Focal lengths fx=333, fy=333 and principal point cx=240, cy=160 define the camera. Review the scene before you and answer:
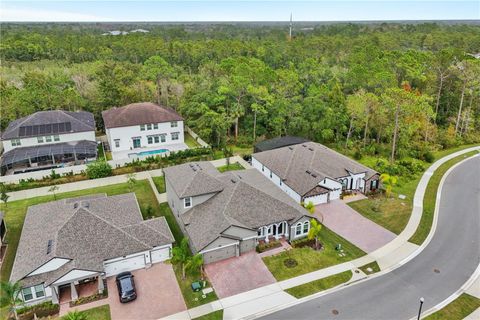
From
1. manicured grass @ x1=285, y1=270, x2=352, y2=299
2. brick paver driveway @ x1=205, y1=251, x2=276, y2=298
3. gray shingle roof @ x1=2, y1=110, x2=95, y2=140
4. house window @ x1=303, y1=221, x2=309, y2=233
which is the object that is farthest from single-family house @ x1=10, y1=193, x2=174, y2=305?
gray shingle roof @ x1=2, y1=110, x2=95, y2=140

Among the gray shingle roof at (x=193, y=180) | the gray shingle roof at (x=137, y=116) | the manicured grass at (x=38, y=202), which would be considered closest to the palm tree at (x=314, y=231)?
the gray shingle roof at (x=193, y=180)

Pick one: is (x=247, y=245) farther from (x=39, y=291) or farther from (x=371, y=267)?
(x=39, y=291)

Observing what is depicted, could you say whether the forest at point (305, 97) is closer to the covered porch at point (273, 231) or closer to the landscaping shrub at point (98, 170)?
the landscaping shrub at point (98, 170)

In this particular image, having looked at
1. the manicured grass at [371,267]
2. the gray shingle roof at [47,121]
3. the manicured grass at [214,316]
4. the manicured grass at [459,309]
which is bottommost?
the manicured grass at [214,316]

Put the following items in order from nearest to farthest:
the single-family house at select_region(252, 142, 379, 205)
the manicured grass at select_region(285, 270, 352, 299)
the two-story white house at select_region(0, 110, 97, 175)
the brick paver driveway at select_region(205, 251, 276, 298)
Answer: the manicured grass at select_region(285, 270, 352, 299) → the brick paver driveway at select_region(205, 251, 276, 298) → the single-family house at select_region(252, 142, 379, 205) → the two-story white house at select_region(0, 110, 97, 175)

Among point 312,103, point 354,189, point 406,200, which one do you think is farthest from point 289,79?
point 406,200

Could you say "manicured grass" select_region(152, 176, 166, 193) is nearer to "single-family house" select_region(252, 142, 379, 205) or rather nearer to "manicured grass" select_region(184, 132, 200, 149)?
"manicured grass" select_region(184, 132, 200, 149)

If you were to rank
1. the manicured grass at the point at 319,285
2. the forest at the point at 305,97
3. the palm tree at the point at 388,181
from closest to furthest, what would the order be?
the manicured grass at the point at 319,285 < the palm tree at the point at 388,181 < the forest at the point at 305,97
